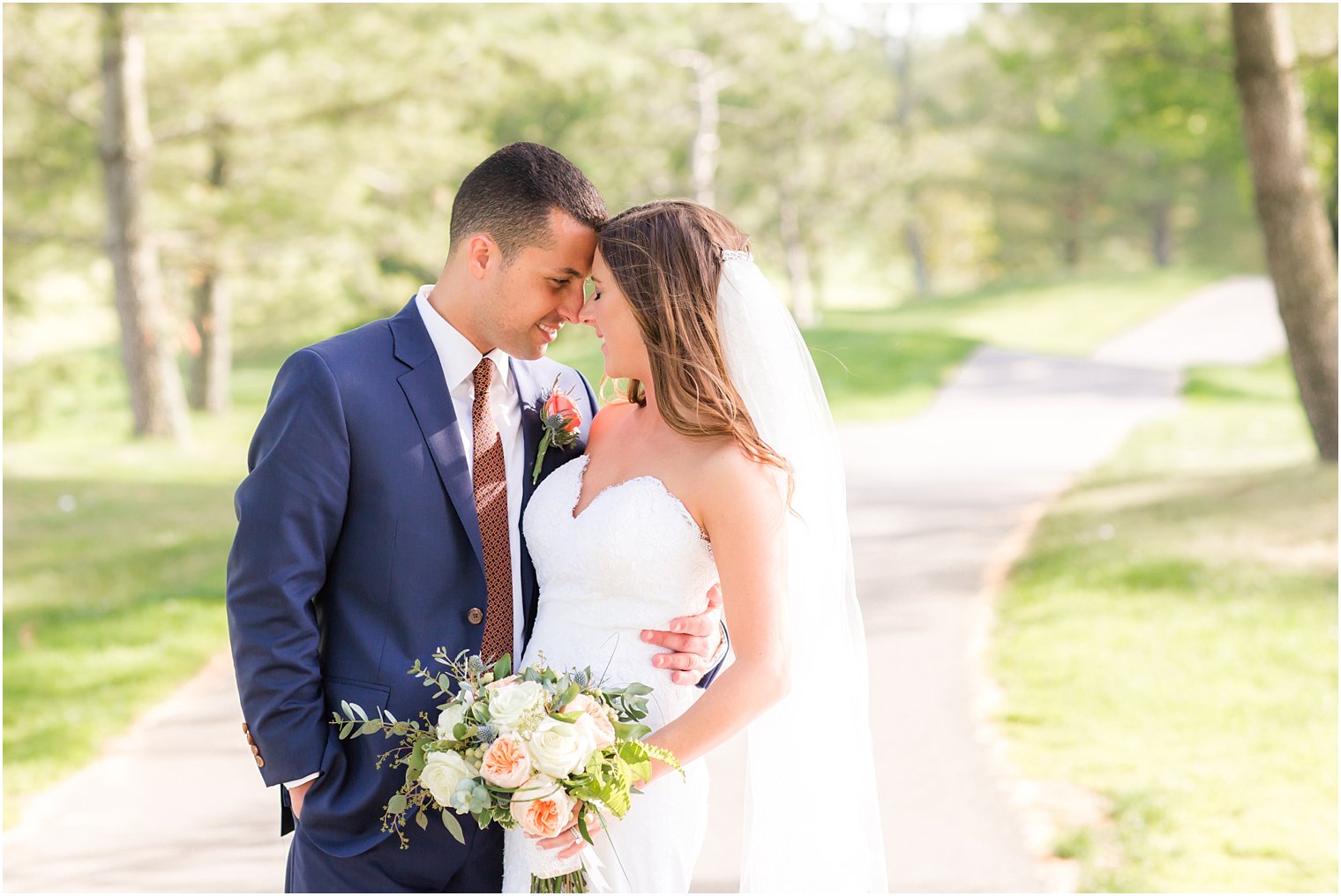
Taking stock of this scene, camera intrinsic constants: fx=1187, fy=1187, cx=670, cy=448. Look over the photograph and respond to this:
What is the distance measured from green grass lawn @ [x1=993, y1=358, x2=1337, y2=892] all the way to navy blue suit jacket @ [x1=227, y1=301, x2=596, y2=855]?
310cm

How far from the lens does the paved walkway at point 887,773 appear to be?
4812 millimetres

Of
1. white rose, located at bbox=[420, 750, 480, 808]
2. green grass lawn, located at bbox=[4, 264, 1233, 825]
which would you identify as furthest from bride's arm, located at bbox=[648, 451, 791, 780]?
green grass lawn, located at bbox=[4, 264, 1233, 825]

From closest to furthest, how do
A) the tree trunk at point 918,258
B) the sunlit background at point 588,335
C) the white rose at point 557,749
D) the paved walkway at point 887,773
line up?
1. the white rose at point 557,749
2. the paved walkway at point 887,773
3. the sunlit background at point 588,335
4. the tree trunk at point 918,258

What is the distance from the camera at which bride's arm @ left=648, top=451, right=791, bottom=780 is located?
2.70m

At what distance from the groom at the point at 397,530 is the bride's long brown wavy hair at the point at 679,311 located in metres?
0.18

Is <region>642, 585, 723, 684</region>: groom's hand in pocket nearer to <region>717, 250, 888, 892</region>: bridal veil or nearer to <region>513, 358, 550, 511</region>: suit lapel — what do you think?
<region>717, 250, 888, 892</region>: bridal veil

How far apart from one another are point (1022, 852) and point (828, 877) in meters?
2.05

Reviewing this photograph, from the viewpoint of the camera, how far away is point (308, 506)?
267cm

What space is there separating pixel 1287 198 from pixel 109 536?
1074cm

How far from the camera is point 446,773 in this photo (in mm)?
2469

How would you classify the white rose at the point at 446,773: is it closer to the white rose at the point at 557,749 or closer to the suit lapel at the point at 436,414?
the white rose at the point at 557,749

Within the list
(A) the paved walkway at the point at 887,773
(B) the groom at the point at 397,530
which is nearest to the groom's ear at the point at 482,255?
(B) the groom at the point at 397,530

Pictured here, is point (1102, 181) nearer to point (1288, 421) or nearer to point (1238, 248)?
point (1238, 248)

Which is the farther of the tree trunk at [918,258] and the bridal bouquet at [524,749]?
the tree trunk at [918,258]
